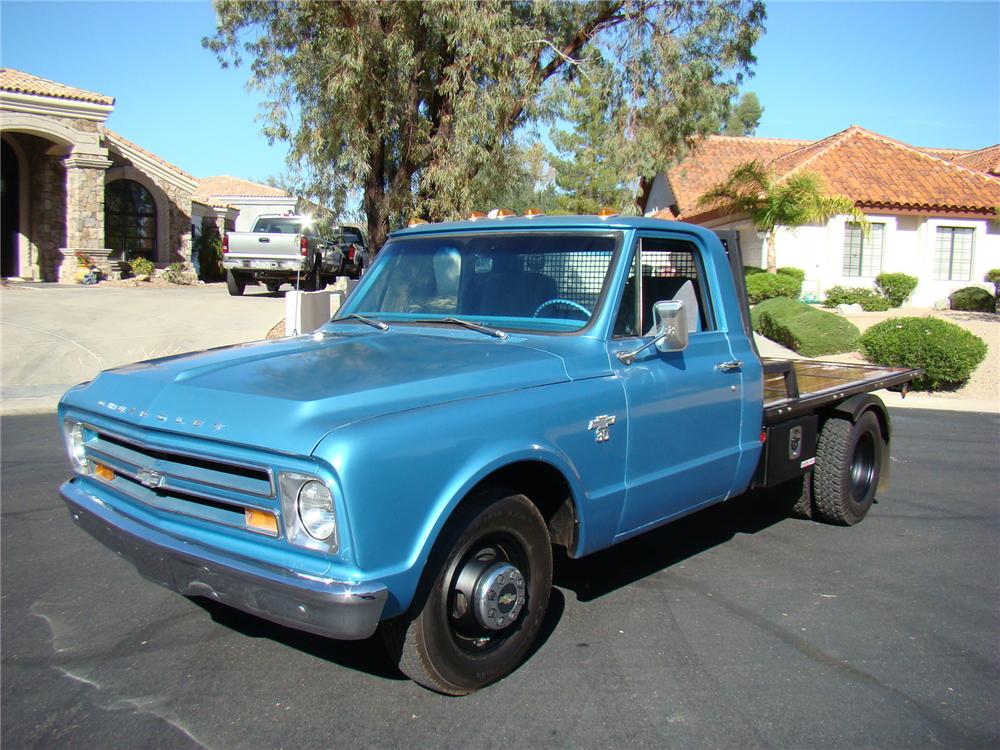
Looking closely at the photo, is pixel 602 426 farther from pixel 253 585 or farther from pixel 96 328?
pixel 96 328

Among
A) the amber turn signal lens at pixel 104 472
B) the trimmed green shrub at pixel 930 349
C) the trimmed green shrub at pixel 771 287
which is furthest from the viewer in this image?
the trimmed green shrub at pixel 771 287

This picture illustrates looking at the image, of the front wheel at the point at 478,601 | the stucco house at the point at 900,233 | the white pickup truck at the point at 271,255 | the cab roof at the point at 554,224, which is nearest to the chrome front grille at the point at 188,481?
the front wheel at the point at 478,601

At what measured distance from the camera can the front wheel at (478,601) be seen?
3.16 m

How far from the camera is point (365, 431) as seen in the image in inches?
114

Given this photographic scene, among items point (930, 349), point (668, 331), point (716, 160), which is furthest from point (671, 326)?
point (716, 160)

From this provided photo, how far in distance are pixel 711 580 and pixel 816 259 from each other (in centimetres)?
2022

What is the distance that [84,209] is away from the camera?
22344mm

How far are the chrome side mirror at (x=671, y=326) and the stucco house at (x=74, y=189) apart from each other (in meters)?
21.8

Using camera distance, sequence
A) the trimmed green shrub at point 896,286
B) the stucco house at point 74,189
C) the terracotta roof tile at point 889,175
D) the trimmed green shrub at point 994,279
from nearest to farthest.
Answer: the stucco house at point 74,189, the trimmed green shrub at point 994,279, the trimmed green shrub at point 896,286, the terracotta roof tile at point 889,175

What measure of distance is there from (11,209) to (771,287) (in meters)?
19.9

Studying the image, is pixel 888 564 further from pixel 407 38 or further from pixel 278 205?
pixel 278 205

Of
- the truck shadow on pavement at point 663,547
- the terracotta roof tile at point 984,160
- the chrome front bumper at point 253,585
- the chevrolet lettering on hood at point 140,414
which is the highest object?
the terracotta roof tile at point 984,160

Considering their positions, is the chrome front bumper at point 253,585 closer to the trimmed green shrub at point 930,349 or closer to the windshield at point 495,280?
the windshield at point 495,280

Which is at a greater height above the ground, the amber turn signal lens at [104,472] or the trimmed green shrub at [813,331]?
the trimmed green shrub at [813,331]
